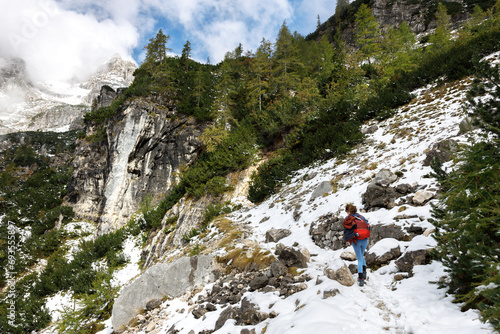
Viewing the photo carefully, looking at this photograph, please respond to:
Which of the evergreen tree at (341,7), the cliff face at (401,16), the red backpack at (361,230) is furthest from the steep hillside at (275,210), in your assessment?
the evergreen tree at (341,7)

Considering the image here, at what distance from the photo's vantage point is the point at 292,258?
19.1ft

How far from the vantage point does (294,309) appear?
3912 mm

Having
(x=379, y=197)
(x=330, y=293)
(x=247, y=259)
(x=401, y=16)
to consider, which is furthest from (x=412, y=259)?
(x=401, y=16)

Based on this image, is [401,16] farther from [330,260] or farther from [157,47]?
[330,260]

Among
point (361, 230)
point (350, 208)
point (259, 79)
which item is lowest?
point (361, 230)

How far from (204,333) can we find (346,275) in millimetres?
3056

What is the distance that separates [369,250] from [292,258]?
1852 mm

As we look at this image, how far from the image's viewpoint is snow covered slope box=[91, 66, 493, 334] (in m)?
3.18

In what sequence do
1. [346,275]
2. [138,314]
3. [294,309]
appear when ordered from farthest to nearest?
[138,314] → [346,275] → [294,309]

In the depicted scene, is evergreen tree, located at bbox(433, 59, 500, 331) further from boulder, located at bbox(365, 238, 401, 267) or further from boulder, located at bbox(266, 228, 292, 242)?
boulder, located at bbox(266, 228, 292, 242)

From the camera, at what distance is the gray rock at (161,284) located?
23.2ft

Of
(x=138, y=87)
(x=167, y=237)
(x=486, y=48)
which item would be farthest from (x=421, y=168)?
(x=138, y=87)

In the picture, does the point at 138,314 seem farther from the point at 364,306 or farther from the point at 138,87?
the point at 138,87

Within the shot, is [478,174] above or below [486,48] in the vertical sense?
below
